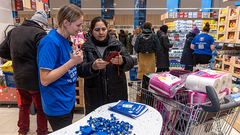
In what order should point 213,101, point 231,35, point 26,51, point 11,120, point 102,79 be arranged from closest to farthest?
1. point 213,101
2. point 102,79
3. point 26,51
4. point 11,120
5. point 231,35

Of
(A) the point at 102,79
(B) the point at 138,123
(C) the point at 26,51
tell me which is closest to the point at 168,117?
(B) the point at 138,123

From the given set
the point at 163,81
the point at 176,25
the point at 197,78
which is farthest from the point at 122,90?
the point at 176,25

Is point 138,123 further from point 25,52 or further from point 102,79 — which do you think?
point 25,52

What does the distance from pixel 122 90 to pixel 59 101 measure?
775 mm

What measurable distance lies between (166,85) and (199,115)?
35 cm

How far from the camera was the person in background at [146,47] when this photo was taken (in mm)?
4043

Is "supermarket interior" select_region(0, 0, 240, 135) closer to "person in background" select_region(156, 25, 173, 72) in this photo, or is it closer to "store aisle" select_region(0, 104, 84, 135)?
"store aisle" select_region(0, 104, 84, 135)

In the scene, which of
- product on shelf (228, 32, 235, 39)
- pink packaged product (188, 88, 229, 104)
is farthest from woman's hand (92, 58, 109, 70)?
product on shelf (228, 32, 235, 39)

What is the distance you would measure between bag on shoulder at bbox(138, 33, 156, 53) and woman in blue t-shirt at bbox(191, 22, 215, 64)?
1294mm

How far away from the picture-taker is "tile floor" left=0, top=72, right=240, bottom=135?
2709 millimetres

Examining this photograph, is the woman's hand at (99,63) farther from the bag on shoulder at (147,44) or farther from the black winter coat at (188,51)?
the black winter coat at (188,51)

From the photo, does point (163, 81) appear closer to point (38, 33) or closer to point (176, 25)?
point (38, 33)

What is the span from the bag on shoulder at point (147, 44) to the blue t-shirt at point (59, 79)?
9.32 feet

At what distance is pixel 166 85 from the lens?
1340mm
